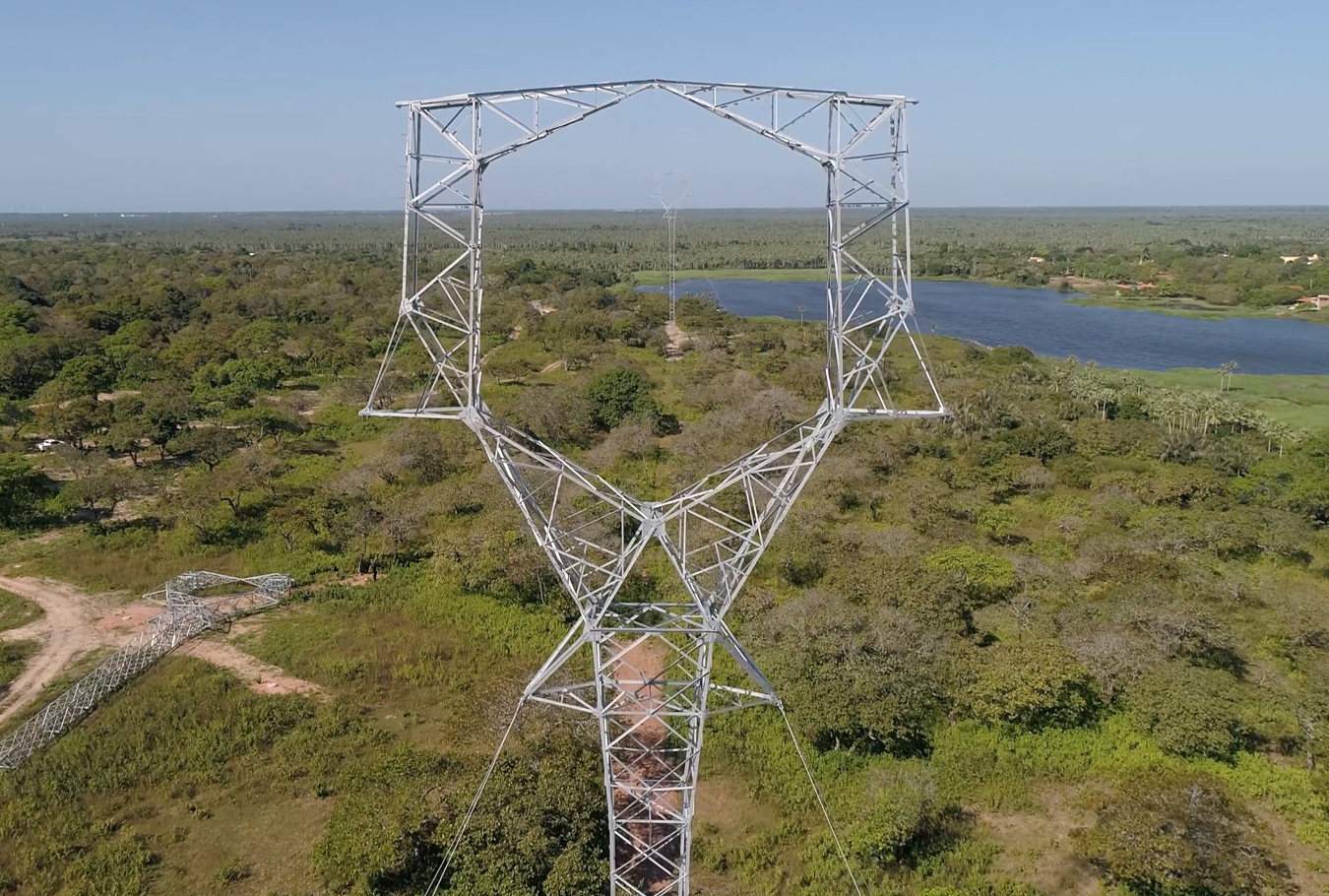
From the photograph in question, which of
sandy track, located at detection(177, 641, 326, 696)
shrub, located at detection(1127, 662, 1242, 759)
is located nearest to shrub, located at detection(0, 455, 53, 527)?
sandy track, located at detection(177, 641, 326, 696)

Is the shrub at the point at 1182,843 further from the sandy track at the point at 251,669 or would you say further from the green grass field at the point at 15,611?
the green grass field at the point at 15,611

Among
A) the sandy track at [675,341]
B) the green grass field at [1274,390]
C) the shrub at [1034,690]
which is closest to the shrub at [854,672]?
the shrub at [1034,690]

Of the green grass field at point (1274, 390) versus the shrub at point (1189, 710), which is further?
the green grass field at point (1274, 390)

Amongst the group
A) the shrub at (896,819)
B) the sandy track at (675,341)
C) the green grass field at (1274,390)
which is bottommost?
the shrub at (896,819)

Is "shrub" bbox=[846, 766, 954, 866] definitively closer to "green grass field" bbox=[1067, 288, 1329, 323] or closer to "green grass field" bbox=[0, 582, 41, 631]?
"green grass field" bbox=[0, 582, 41, 631]

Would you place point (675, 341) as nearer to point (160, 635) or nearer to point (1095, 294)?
point (160, 635)

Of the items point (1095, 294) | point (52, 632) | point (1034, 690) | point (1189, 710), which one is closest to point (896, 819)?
point (1034, 690)

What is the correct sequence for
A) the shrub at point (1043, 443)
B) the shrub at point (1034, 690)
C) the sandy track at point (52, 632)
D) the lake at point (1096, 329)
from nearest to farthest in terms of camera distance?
the shrub at point (1034, 690) < the sandy track at point (52, 632) < the shrub at point (1043, 443) < the lake at point (1096, 329)
